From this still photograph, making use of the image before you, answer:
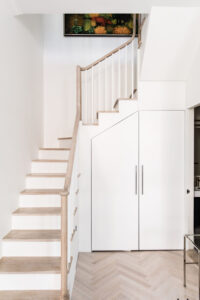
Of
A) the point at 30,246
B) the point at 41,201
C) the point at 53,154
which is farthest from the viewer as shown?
the point at 53,154

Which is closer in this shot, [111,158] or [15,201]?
[15,201]

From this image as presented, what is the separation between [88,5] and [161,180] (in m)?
2.51

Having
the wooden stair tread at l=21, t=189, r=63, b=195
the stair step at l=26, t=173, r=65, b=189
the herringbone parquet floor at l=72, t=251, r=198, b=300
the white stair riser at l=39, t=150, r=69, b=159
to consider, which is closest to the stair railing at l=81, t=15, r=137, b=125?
the white stair riser at l=39, t=150, r=69, b=159

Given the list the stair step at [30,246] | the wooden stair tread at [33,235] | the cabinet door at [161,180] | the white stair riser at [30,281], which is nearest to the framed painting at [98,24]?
the cabinet door at [161,180]

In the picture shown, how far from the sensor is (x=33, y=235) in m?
2.51

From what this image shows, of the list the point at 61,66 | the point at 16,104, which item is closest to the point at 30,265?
the point at 16,104

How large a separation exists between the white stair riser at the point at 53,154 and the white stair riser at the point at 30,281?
1.89 m

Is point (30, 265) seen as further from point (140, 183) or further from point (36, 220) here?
point (140, 183)

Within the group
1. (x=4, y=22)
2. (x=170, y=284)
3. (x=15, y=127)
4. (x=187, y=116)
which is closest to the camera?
(x=4, y=22)

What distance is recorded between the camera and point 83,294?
2.48m

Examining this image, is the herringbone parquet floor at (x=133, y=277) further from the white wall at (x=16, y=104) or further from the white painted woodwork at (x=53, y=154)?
the white painted woodwork at (x=53, y=154)

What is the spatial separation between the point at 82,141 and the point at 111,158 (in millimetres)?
516

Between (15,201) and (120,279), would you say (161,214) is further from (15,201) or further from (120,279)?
(15,201)

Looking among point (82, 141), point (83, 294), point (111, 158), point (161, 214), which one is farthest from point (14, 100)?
point (161, 214)
